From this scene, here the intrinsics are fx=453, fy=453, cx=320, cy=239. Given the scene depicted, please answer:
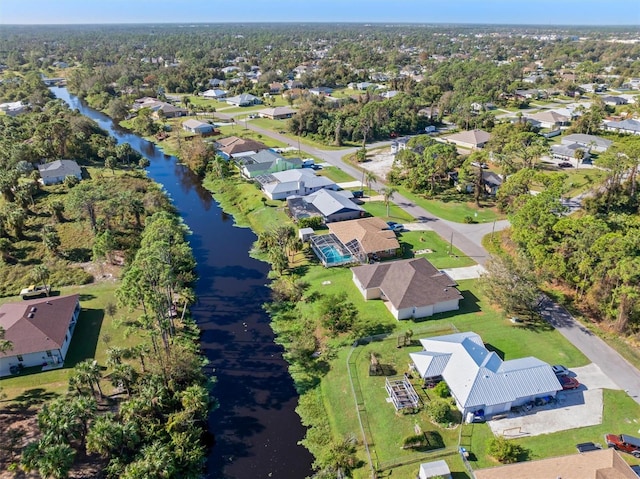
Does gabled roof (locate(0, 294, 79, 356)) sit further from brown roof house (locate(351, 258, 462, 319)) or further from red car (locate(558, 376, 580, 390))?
red car (locate(558, 376, 580, 390))

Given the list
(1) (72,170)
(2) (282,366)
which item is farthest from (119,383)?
(1) (72,170)

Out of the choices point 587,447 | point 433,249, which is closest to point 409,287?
point 433,249

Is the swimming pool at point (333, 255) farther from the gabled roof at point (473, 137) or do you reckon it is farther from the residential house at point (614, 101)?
the residential house at point (614, 101)

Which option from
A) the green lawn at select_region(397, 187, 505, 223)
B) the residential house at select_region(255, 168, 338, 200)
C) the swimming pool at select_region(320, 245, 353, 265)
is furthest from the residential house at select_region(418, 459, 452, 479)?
the residential house at select_region(255, 168, 338, 200)

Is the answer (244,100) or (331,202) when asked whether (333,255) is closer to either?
(331,202)

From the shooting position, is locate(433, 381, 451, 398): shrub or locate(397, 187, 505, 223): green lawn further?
locate(397, 187, 505, 223): green lawn

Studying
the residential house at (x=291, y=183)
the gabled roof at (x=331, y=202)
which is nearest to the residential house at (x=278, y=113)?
the residential house at (x=291, y=183)
